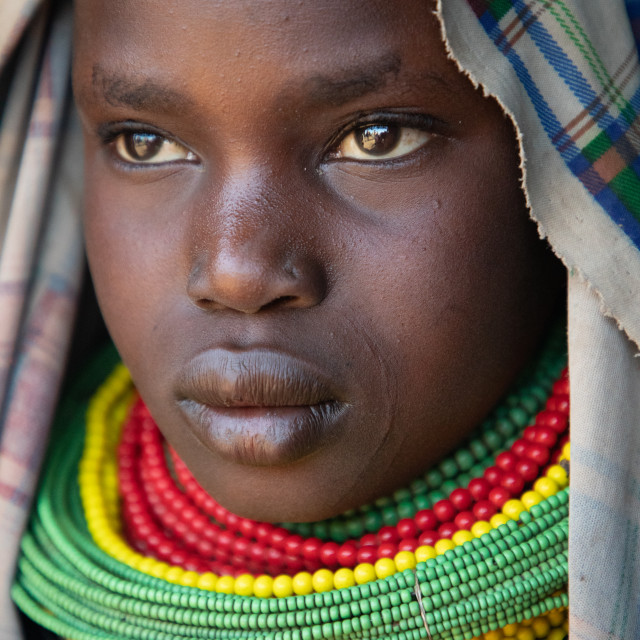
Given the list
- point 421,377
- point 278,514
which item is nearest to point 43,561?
point 278,514

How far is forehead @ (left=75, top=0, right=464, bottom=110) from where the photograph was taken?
3.25 feet

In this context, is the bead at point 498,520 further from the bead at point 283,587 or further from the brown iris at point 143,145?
the brown iris at point 143,145

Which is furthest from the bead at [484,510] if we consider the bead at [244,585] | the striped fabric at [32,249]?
the striped fabric at [32,249]

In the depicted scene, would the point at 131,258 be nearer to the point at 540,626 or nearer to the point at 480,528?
the point at 480,528

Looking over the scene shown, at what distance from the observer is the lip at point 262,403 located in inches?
40.5

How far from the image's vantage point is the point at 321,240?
103 cm

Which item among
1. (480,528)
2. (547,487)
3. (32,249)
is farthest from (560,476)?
(32,249)

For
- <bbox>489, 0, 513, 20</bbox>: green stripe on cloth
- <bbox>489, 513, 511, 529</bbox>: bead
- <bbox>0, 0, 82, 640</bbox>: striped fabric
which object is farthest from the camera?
<bbox>0, 0, 82, 640</bbox>: striped fabric

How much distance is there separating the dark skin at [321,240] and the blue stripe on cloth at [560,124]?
0.22ft

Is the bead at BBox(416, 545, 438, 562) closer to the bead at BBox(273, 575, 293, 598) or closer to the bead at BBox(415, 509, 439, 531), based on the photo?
the bead at BBox(415, 509, 439, 531)

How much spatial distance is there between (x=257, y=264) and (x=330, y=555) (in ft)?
1.43

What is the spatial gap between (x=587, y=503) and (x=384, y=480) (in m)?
0.25

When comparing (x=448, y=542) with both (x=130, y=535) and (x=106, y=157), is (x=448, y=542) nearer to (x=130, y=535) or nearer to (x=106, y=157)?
(x=130, y=535)

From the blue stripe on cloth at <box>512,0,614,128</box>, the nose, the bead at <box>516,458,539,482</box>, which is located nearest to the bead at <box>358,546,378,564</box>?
the bead at <box>516,458,539,482</box>
